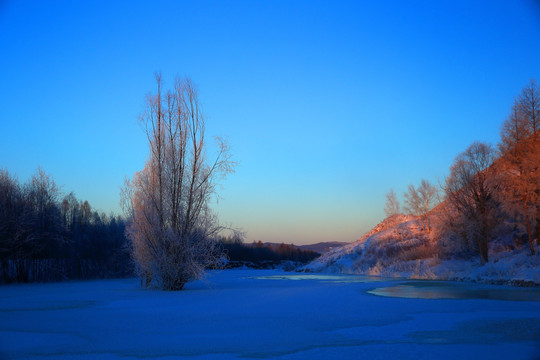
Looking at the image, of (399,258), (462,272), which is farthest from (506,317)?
(399,258)

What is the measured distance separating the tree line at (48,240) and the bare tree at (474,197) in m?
23.2

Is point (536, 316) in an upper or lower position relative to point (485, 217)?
lower

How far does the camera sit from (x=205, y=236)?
17.6 m

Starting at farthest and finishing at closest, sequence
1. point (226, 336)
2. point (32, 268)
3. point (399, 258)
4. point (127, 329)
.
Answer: point (399, 258)
point (32, 268)
point (127, 329)
point (226, 336)

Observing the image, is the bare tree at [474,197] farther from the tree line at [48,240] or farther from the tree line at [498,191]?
the tree line at [48,240]

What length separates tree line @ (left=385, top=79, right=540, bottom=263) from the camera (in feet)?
73.8

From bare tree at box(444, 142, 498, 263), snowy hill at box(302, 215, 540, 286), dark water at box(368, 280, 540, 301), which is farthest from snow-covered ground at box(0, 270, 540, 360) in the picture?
bare tree at box(444, 142, 498, 263)

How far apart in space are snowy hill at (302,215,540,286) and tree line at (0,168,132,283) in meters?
21.3

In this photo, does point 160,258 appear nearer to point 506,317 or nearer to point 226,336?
point 226,336

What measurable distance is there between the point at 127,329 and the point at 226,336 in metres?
2.21

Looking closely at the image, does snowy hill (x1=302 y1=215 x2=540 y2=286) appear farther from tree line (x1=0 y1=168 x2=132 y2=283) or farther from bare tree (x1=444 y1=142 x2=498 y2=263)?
tree line (x1=0 y1=168 x2=132 y2=283)

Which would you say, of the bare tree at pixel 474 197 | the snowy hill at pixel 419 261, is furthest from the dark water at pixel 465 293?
the bare tree at pixel 474 197

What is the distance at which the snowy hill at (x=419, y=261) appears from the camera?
70.0 ft

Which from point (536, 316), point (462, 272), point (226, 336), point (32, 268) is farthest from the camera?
point (32, 268)
